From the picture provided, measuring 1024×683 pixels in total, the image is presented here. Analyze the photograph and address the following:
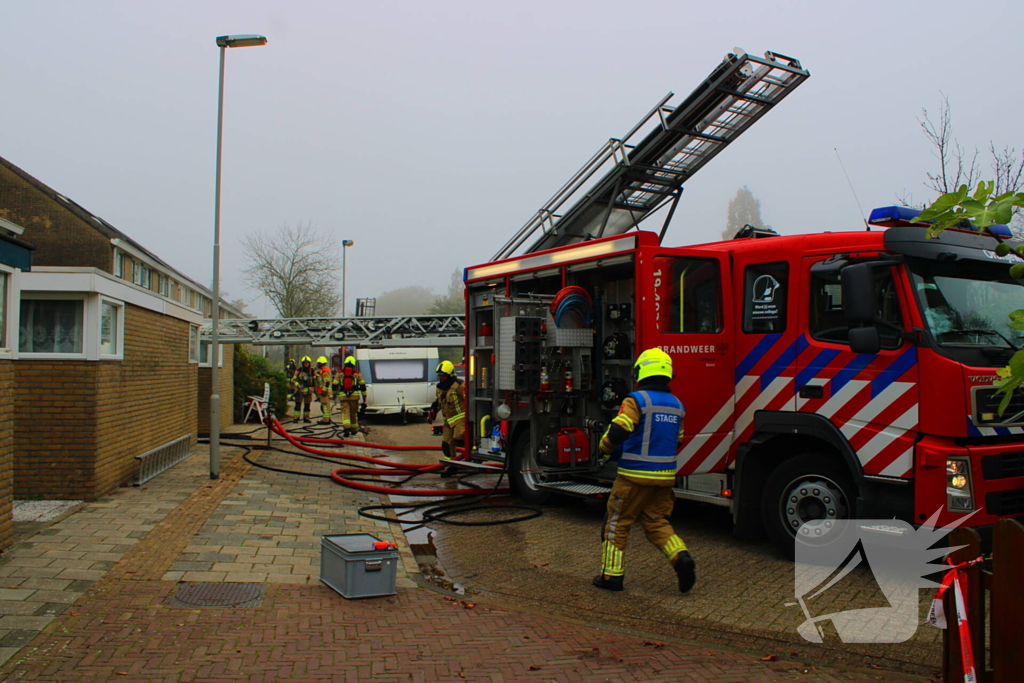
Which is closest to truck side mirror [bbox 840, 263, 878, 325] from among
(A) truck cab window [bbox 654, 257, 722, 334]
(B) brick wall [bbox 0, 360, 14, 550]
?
(A) truck cab window [bbox 654, 257, 722, 334]

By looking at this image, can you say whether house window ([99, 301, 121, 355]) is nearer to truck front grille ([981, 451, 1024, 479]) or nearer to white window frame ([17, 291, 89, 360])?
white window frame ([17, 291, 89, 360])

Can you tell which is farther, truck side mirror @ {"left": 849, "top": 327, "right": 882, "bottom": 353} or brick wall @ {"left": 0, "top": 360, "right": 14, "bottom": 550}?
brick wall @ {"left": 0, "top": 360, "right": 14, "bottom": 550}

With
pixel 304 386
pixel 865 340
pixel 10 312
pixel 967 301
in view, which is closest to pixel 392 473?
A: pixel 10 312

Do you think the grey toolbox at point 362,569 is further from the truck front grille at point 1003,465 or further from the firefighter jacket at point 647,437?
the truck front grille at point 1003,465

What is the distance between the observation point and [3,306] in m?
6.57

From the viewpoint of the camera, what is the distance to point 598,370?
27.7 ft

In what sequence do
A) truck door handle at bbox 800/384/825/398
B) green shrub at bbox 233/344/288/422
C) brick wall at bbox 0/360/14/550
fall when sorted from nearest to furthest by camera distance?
brick wall at bbox 0/360/14/550
truck door handle at bbox 800/384/825/398
green shrub at bbox 233/344/288/422

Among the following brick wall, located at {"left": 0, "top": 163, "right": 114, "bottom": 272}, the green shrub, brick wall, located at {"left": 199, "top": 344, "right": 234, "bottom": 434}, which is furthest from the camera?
brick wall, located at {"left": 0, "top": 163, "right": 114, "bottom": 272}

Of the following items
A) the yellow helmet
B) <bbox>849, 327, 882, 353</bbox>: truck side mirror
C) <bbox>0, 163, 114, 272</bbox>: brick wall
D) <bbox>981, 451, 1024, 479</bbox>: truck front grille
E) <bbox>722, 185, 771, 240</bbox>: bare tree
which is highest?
<bbox>722, 185, 771, 240</bbox>: bare tree

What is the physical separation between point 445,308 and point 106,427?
5595 cm

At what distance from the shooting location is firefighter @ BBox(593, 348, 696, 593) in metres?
5.77

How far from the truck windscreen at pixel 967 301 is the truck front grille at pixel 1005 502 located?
97 centimetres

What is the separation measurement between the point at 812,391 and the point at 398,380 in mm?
17294

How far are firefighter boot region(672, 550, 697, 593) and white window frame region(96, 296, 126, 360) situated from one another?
6357 mm
